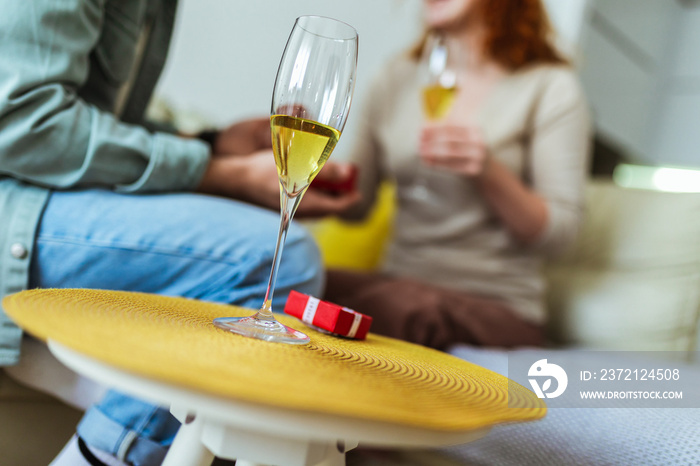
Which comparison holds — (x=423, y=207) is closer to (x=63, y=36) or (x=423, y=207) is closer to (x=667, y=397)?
(x=667, y=397)

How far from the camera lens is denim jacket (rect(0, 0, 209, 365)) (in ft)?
2.01

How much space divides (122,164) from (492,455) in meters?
0.63

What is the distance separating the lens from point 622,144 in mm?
2955

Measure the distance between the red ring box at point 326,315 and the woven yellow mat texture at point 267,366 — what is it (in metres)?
0.03

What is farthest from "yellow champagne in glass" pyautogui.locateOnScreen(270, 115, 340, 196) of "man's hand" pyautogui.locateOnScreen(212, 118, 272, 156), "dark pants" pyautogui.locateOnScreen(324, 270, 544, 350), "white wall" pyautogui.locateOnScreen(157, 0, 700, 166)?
"white wall" pyautogui.locateOnScreen(157, 0, 700, 166)

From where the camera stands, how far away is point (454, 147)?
3.34 feet

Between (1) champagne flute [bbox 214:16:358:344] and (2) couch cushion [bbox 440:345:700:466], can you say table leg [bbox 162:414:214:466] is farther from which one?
(2) couch cushion [bbox 440:345:700:466]

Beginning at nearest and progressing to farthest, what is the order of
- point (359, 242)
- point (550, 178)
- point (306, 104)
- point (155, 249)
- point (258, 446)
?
1. point (258, 446)
2. point (306, 104)
3. point (155, 249)
4. point (550, 178)
5. point (359, 242)

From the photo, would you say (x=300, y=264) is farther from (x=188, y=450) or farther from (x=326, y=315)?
(x=188, y=450)

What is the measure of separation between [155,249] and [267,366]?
333 millimetres

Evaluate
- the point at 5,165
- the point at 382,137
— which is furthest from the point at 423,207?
the point at 5,165

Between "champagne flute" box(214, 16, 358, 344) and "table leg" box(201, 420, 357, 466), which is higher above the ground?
"champagne flute" box(214, 16, 358, 344)

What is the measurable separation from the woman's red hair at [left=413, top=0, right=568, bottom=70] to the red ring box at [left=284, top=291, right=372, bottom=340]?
1.06 meters

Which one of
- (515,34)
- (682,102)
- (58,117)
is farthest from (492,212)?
(682,102)
